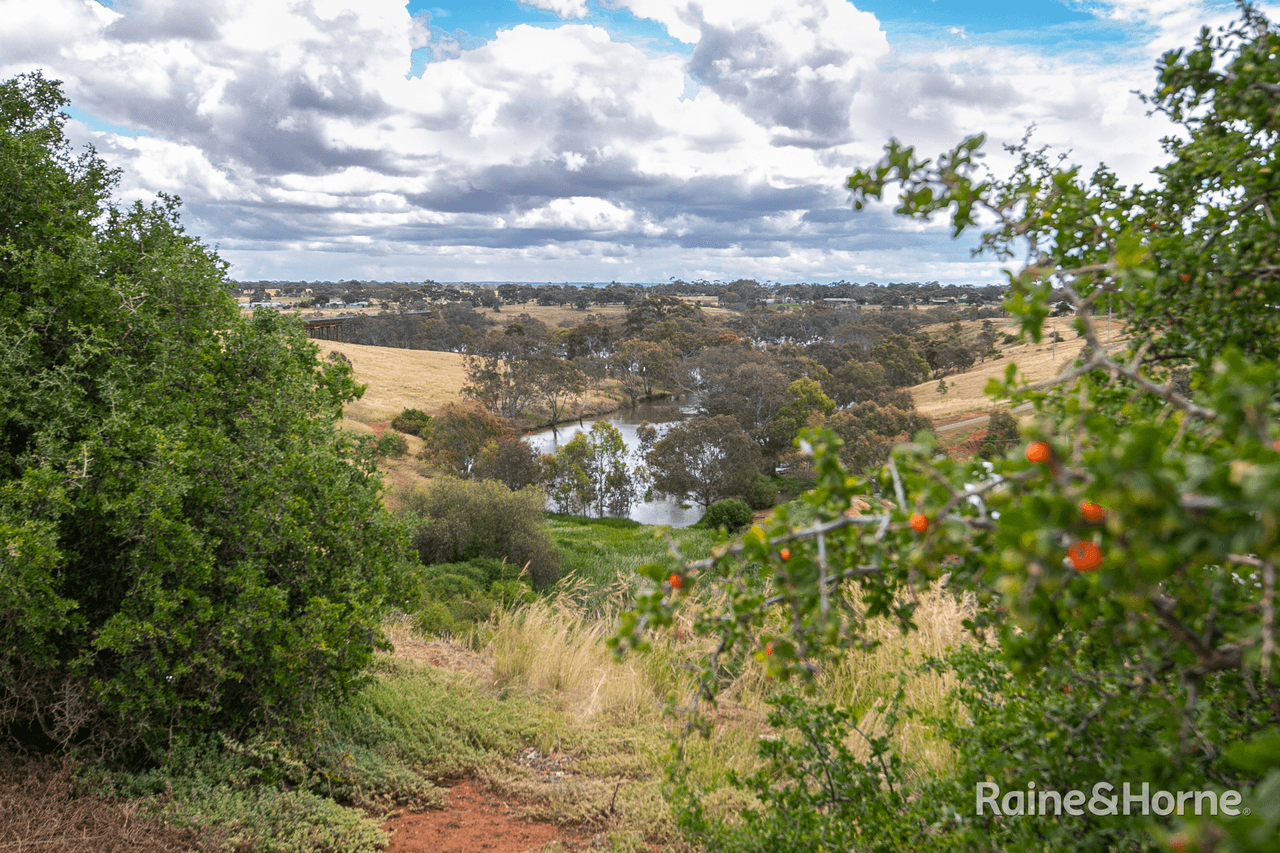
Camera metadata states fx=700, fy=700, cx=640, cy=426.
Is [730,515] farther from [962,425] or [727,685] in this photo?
[727,685]

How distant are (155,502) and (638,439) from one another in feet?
113

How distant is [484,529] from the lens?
Answer: 619 inches

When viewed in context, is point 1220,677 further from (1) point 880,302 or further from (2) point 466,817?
(1) point 880,302

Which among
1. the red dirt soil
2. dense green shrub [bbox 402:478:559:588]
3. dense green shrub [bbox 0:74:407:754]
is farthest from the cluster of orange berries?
dense green shrub [bbox 402:478:559:588]

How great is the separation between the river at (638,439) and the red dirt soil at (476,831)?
22062 millimetres

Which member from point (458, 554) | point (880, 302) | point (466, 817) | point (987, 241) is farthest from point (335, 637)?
point (880, 302)

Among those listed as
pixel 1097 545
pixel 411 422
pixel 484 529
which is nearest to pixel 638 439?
pixel 411 422

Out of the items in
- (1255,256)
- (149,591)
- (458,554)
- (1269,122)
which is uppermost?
(1269,122)

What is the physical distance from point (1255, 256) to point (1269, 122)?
0.40 m

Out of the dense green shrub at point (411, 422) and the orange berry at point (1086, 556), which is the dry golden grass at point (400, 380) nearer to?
the dense green shrub at point (411, 422)

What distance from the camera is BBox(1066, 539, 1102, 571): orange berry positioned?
2.63 ft

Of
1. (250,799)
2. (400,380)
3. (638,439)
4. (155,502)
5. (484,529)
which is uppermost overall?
(155,502)

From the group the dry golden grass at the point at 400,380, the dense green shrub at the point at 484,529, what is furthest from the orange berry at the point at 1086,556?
the dry golden grass at the point at 400,380

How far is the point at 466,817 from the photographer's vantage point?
412cm
